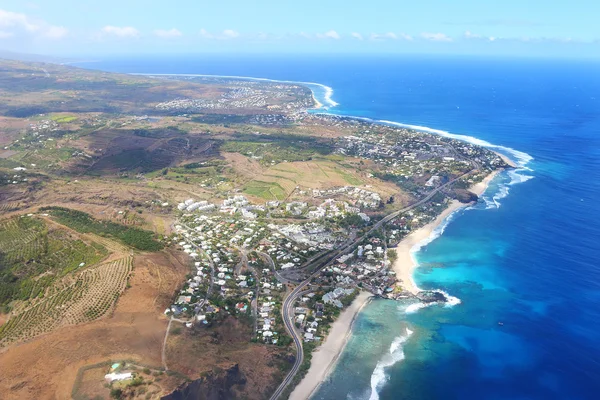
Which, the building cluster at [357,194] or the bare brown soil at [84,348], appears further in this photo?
the building cluster at [357,194]

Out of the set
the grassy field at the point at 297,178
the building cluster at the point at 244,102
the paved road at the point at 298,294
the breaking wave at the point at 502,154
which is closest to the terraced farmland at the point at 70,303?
the paved road at the point at 298,294

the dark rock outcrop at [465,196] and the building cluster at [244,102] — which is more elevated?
the building cluster at [244,102]

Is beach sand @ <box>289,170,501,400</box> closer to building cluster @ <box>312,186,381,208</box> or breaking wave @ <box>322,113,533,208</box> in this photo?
building cluster @ <box>312,186,381,208</box>

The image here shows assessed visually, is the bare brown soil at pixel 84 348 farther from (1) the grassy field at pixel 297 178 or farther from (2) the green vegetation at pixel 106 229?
(1) the grassy field at pixel 297 178

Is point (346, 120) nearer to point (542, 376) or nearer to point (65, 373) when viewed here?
point (542, 376)

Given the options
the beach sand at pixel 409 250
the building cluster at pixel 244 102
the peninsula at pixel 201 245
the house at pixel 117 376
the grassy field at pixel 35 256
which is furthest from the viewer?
the building cluster at pixel 244 102

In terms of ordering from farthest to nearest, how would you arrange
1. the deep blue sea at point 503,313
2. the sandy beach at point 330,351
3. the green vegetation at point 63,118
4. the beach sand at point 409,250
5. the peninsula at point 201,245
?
the green vegetation at point 63,118 → the beach sand at point 409,250 → the deep blue sea at point 503,313 → the sandy beach at point 330,351 → the peninsula at point 201,245
